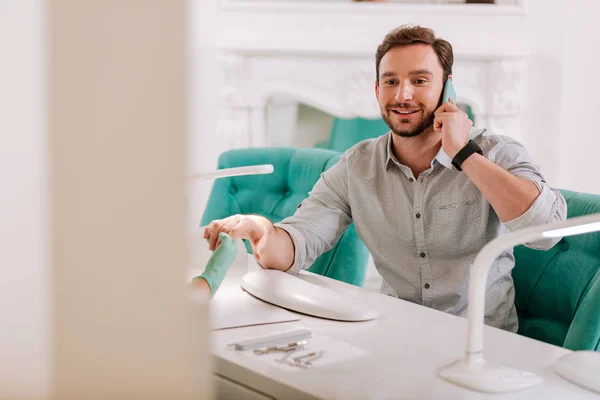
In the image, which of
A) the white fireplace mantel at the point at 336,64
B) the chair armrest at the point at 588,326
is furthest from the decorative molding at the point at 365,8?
the chair armrest at the point at 588,326

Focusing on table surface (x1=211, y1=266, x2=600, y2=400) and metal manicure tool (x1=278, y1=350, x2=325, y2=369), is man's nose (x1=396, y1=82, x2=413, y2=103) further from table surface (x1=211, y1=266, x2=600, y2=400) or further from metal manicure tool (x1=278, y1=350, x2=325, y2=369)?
metal manicure tool (x1=278, y1=350, x2=325, y2=369)

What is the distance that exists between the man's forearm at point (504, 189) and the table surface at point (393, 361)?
12.3 inches

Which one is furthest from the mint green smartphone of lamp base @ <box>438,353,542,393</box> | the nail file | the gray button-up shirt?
lamp base @ <box>438,353,542,393</box>

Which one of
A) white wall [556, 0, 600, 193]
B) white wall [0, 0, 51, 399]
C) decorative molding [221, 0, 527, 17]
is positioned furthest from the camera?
white wall [556, 0, 600, 193]

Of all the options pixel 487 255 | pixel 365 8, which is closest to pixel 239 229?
pixel 487 255

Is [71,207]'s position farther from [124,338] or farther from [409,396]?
[409,396]

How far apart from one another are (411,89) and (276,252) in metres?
0.51

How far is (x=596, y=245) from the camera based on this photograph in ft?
4.72

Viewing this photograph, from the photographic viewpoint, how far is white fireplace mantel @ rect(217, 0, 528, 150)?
3.67 meters

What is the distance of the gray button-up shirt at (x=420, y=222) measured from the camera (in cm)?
161

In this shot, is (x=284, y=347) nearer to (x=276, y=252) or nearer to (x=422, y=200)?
(x=276, y=252)

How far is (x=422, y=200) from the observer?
1.71m

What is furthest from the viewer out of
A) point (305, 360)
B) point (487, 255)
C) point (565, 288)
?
point (565, 288)

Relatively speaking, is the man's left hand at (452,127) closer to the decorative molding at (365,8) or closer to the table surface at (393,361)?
the table surface at (393,361)
